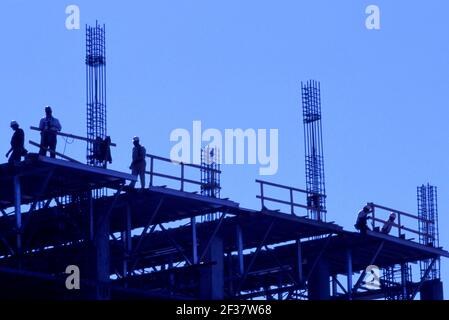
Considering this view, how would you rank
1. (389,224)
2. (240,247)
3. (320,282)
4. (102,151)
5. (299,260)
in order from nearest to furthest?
(102,151) < (240,247) < (299,260) < (389,224) < (320,282)

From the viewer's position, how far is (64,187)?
66.4 meters

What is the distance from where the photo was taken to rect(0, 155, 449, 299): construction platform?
214 feet

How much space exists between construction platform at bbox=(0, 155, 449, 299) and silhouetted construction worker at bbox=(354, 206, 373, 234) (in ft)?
1.62

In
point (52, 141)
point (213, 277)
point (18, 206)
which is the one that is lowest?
point (213, 277)

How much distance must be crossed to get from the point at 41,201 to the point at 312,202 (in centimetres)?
1366

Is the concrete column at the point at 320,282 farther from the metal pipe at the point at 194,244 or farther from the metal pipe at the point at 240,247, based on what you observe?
the metal pipe at the point at 194,244

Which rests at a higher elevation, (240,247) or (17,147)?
(17,147)

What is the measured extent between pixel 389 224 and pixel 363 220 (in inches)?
65.0

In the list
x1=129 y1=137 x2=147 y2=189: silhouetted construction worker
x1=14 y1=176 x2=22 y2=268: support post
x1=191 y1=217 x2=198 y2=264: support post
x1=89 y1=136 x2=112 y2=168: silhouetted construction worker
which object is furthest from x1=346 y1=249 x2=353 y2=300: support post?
x1=14 y1=176 x2=22 y2=268: support post

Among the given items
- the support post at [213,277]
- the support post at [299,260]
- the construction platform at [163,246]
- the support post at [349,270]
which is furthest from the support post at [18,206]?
the support post at [349,270]

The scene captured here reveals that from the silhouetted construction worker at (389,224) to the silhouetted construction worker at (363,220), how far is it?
46.1 inches

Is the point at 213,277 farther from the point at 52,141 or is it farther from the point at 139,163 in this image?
the point at 52,141

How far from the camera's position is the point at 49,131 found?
2486 inches

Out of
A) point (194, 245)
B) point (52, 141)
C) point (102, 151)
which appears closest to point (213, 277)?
point (194, 245)
